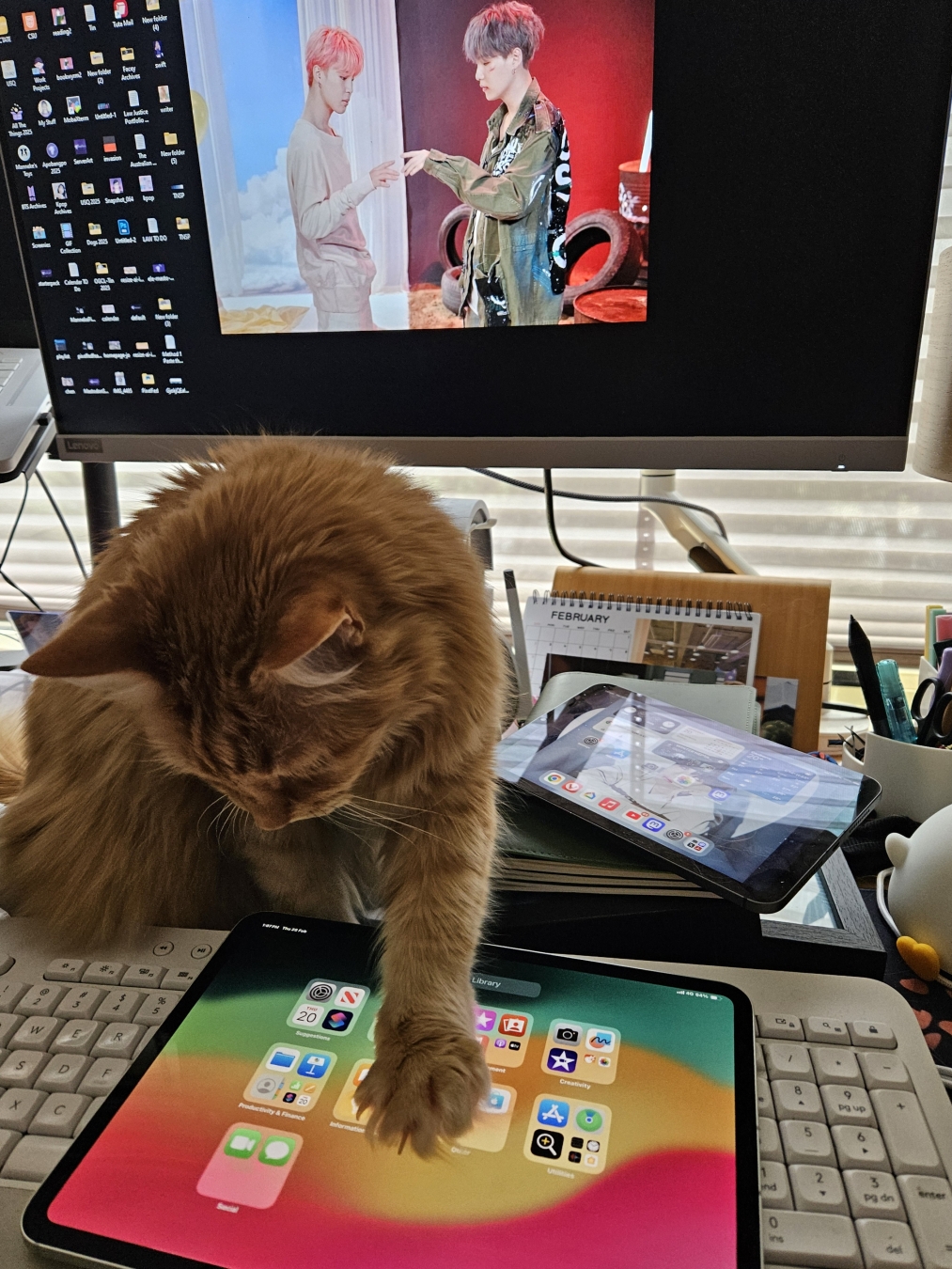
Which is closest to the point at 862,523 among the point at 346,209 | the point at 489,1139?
the point at 346,209

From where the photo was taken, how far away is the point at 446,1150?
383mm

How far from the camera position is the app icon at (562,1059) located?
41 centimetres

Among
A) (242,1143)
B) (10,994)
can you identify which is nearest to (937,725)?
(242,1143)

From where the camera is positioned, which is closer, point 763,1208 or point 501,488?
point 763,1208

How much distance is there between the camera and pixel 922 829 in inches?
22.1

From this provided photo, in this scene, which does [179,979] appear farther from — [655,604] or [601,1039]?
[655,604]

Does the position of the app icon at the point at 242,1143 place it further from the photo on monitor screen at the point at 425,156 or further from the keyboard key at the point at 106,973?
the photo on monitor screen at the point at 425,156

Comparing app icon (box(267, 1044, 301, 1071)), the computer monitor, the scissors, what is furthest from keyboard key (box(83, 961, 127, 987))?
the scissors

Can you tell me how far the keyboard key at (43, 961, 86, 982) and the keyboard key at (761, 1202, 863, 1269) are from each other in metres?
0.39

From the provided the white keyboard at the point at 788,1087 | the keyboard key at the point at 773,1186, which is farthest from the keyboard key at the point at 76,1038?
the keyboard key at the point at 773,1186

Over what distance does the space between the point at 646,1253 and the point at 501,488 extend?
1.06 meters

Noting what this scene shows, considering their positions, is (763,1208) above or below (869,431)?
below

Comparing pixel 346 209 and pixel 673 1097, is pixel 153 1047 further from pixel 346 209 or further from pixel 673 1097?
pixel 346 209

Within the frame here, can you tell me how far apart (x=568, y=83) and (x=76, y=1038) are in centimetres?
74
